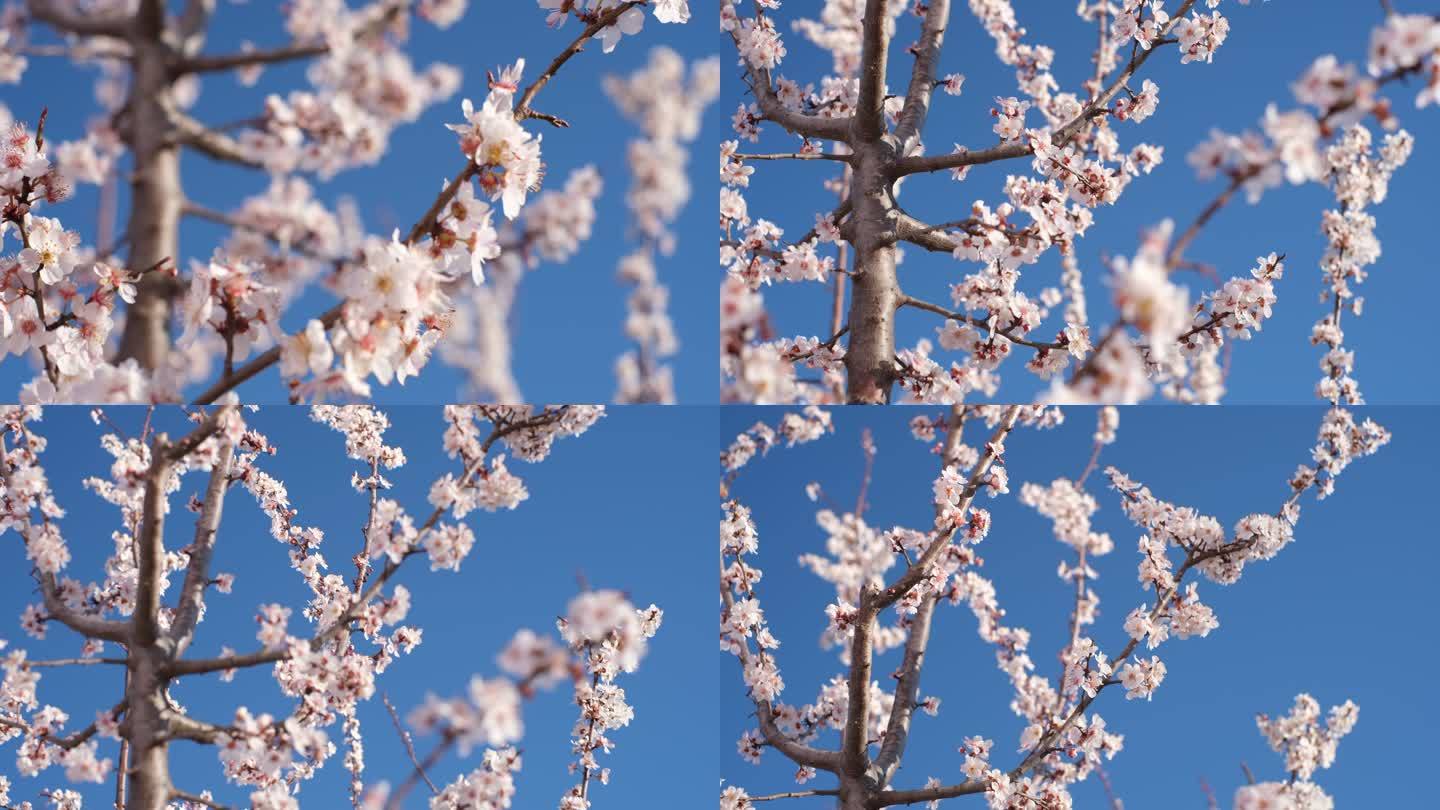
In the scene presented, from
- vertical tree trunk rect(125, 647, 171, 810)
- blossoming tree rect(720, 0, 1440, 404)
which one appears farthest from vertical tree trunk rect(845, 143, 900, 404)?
vertical tree trunk rect(125, 647, 171, 810)

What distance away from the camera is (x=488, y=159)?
192 cm

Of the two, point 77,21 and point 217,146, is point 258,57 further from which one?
point 77,21

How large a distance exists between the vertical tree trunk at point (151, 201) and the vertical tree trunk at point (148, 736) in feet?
2.75

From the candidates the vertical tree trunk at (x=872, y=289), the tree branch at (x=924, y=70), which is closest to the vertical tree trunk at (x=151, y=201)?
the vertical tree trunk at (x=872, y=289)

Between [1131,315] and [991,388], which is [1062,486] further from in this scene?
[1131,315]

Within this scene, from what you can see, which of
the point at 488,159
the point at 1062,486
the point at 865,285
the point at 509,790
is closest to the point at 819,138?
the point at 865,285

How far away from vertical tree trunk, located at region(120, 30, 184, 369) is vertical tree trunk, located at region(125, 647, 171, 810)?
2.75ft

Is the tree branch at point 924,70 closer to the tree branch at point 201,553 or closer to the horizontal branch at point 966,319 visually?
the horizontal branch at point 966,319

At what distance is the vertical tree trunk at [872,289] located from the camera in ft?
10.5

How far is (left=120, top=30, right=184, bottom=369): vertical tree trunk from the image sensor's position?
1.88m

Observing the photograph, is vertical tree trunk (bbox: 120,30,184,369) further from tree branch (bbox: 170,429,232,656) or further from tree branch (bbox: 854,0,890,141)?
tree branch (bbox: 854,0,890,141)

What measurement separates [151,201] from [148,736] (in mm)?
1265

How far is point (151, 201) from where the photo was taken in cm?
195

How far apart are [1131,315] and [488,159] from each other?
1.25 meters
